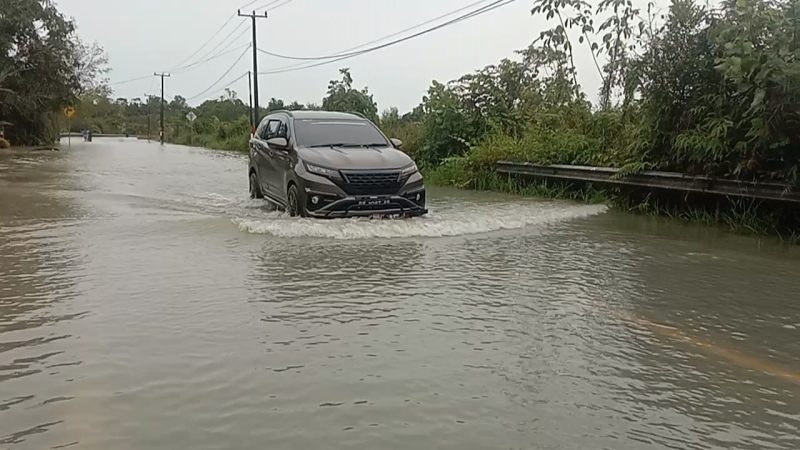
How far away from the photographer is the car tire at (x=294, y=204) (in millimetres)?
9664

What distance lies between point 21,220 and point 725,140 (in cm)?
960

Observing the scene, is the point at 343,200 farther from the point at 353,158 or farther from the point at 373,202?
the point at 353,158

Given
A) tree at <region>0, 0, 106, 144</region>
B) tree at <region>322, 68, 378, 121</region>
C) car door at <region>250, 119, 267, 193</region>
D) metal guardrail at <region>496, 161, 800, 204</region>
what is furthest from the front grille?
tree at <region>0, 0, 106, 144</region>

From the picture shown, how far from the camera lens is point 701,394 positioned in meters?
3.86

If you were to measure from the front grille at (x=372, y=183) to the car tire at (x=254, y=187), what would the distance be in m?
3.64

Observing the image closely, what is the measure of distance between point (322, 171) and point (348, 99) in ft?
72.8

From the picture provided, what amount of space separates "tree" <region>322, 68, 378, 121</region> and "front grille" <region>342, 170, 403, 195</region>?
20.8m

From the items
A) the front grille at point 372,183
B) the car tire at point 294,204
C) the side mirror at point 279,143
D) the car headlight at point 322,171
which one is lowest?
the car tire at point 294,204

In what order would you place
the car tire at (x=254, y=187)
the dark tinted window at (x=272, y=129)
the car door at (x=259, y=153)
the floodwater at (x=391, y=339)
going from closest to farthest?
the floodwater at (x=391, y=339)
the dark tinted window at (x=272, y=129)
the car door at (x=259, y=153)
the car tire at (x=254, y=187)

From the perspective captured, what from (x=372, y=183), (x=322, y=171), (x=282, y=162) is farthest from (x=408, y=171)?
(x=282, y=162)

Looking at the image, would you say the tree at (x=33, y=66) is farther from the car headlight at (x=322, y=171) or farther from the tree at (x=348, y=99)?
the car headlight at (x=322, y=171)

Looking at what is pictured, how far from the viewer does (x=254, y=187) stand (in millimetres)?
13039

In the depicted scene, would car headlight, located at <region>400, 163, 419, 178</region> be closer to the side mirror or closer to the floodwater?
the floodwater

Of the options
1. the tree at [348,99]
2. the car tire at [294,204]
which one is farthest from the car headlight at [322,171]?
the tree at [348,99]
